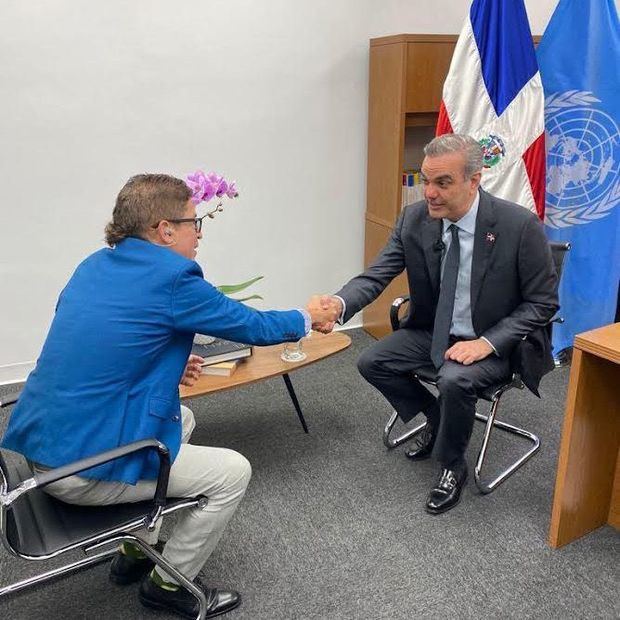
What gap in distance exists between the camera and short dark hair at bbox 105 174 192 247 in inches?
70.5

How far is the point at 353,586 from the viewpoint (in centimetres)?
206

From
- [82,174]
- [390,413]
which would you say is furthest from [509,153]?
[82,174]

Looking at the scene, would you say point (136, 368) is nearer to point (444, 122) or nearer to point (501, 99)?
point (444, 122)

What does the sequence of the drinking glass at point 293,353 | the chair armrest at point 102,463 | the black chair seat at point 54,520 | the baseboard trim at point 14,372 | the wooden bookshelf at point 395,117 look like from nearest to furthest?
the chair armrest at point 102,463 → the black chair seat at point 54,520 → the drinking glass at point 293,353 → the wooden bookshelf at point 395,117 → the baseboard trim at point 14,372

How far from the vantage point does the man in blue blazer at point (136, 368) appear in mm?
1655

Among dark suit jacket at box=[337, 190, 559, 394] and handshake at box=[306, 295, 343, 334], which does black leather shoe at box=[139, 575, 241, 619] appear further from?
dark suit jacket at box=[337, 190, 559, 394]

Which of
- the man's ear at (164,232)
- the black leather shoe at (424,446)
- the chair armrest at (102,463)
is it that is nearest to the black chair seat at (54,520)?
the chair armrest at (102,463)

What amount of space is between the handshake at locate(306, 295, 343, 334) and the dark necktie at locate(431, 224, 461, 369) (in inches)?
15.2

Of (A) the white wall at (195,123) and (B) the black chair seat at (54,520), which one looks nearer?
(B) the black chair seat at (54,520)

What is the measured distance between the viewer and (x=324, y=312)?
2.47 m

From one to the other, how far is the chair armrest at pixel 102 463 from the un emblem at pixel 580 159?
2.74m

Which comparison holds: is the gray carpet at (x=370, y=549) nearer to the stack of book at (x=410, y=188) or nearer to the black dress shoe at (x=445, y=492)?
the black dress shoe at (x=445, y=492)

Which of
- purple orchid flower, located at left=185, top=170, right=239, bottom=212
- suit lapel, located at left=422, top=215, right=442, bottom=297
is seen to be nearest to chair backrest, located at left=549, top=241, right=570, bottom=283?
suit lapel, located at left=422, top=215, right=442, bottom=297

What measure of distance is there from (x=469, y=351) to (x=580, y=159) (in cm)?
167
